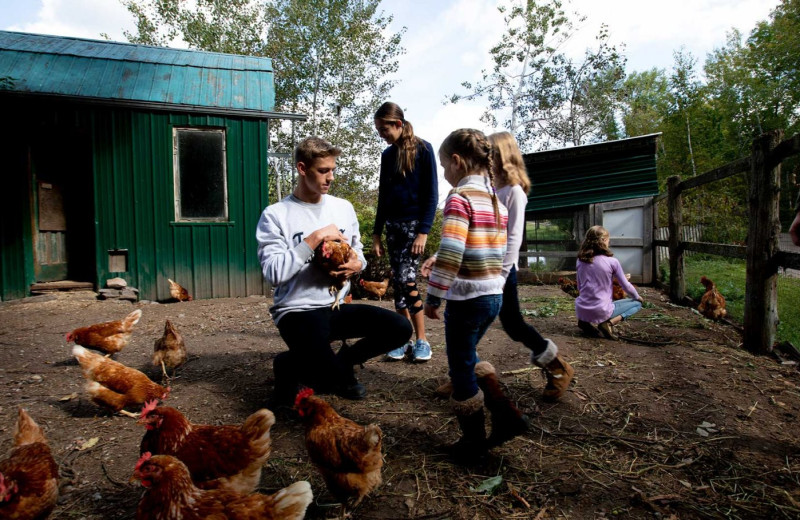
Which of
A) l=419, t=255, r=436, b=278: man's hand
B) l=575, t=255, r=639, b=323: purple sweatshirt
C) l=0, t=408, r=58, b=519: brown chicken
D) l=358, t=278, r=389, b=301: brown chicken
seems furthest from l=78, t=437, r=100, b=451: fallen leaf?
l=358, t=278, r=389, b=301: brown chicken

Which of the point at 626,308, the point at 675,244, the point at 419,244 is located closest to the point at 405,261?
the point at 419,244

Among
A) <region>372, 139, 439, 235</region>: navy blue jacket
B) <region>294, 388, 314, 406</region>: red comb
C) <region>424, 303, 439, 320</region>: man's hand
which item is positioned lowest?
<region>294, 388, 314, 406</region>: red comb

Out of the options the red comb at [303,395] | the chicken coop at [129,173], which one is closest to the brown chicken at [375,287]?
the chicken coop at [129,173]

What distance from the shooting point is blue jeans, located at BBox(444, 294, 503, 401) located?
2213 millimetres

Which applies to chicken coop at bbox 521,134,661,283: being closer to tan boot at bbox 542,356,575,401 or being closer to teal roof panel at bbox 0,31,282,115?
teal roof panel at bbox 0,31,282,115

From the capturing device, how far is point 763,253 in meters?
4.25

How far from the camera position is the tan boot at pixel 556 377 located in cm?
306

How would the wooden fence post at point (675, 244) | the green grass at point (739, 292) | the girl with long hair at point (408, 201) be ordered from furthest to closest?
the wooden fence post at point (675, 244)
the green grass at point (739, 292)
the girl with long hair at point (408, 201)

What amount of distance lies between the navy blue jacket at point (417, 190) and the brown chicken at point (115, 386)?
91.5 inches

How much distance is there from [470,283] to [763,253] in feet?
12.1

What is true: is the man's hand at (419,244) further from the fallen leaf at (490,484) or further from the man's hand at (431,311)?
the fallen leaf at (490,484)

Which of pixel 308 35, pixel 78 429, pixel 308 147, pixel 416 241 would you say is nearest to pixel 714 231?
pixel 416 241

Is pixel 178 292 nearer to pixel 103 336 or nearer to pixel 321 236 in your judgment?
pixel 103 336

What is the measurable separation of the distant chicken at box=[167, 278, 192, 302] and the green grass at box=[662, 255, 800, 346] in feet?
27.9
